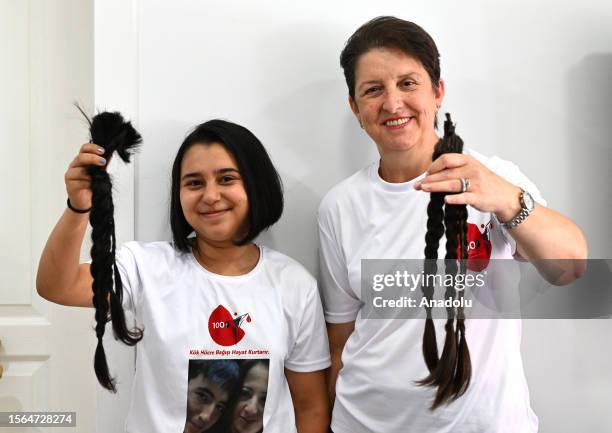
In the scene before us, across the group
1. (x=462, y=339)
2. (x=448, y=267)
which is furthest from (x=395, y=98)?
(x=462, y=339)

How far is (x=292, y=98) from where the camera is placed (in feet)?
4.99

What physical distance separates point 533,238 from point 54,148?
1.38 meters

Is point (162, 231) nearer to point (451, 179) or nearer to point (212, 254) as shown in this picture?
point (212, 254)

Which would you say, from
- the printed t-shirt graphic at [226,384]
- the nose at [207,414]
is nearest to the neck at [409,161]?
the printed t-shirt graphic at [226,384]

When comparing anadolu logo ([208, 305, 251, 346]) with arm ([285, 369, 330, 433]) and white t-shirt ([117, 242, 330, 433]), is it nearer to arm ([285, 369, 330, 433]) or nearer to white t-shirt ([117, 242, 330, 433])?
white t-shirt ([117, 242, 330, 433])

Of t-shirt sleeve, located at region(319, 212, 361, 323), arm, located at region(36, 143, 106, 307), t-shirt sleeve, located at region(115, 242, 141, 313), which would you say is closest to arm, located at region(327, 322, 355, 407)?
t-shirt sleeve, located at region(319, 212, 361, 323)

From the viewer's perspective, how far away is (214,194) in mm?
1252

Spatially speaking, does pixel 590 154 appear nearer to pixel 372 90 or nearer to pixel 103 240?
pixel 372 90

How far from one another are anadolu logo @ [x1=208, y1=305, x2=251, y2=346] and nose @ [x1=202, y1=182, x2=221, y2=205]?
26 cm

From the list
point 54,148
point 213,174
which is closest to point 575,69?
point 213,174

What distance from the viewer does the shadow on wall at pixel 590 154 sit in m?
1.57

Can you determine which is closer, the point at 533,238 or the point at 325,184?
the point at 533,238

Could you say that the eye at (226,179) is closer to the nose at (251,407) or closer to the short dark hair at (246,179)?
the short dark hair at (246,179)

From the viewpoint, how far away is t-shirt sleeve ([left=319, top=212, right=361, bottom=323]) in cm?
140
